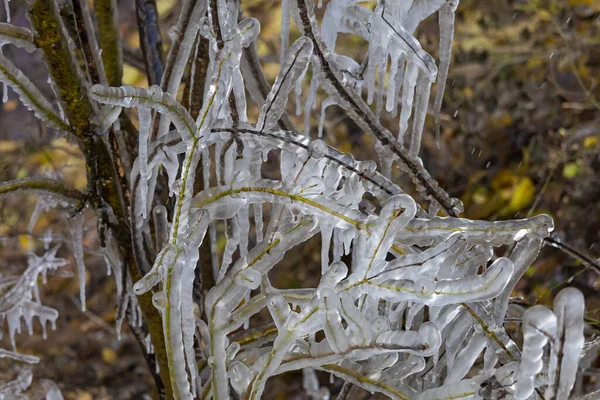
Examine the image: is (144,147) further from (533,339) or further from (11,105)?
(11,105)

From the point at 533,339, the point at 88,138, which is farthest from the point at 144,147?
the point at 533,339

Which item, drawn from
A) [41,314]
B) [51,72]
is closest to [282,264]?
[41,314]

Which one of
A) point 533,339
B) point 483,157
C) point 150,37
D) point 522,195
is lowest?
point 522,195

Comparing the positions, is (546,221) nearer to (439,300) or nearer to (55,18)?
(439,300)

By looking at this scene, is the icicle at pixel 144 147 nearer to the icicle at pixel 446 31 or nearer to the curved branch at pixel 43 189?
the curved branch at pixel 43 189

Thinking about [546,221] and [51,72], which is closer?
[546,221]

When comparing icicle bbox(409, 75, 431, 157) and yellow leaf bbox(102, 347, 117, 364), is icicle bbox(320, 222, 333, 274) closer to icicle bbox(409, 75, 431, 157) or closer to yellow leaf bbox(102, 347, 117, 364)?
icicle bbox(409, 75, 431, 157)

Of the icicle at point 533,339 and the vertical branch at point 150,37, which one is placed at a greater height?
the vertical branch at point 150,37

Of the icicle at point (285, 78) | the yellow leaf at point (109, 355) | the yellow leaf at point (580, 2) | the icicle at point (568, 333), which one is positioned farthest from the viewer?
the yellow leaf at point (580, 2)

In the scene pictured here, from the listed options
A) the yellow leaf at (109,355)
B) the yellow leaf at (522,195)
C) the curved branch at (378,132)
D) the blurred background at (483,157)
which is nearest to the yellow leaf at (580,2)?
the blurred background at (483,157)
